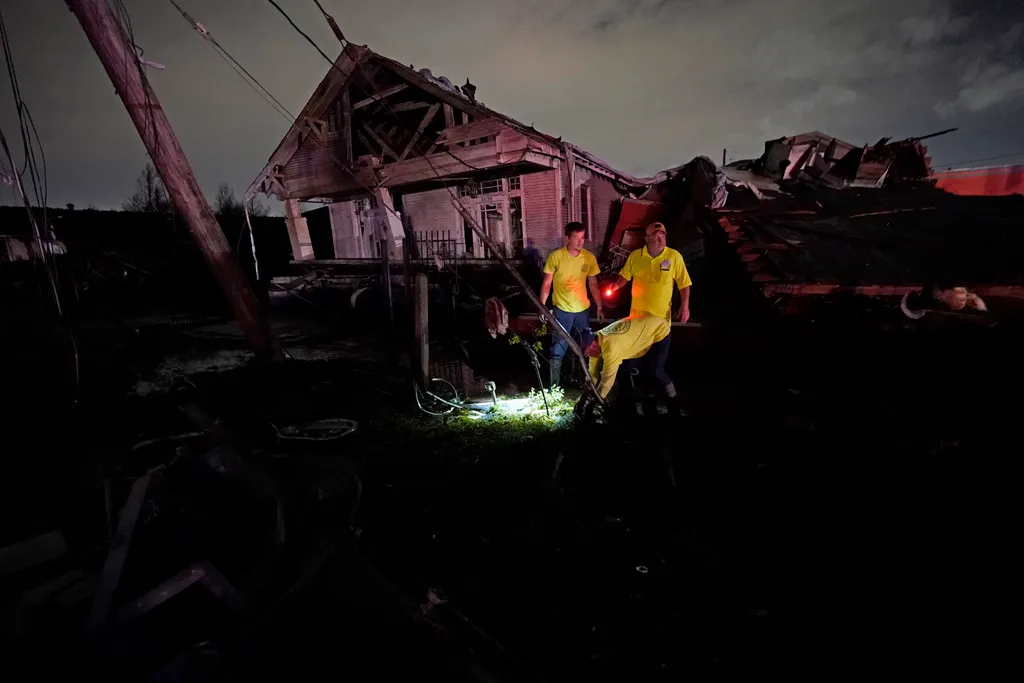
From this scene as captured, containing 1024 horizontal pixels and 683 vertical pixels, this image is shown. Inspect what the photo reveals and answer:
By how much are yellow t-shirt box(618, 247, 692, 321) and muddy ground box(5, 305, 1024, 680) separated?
1314 mm

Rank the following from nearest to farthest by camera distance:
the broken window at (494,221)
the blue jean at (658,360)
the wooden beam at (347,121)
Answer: the blue jean at (658,360) < the wooden beam at (347,121) < the broken window at (494,221)

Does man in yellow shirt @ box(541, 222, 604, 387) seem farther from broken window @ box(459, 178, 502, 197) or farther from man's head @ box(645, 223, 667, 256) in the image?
broken window @ box(459, 178, 502, 197)

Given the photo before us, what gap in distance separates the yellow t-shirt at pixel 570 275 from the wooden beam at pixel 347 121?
12.0m

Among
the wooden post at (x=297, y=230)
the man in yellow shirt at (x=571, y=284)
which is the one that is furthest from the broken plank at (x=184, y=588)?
the wooden post at (x=297, y=230)

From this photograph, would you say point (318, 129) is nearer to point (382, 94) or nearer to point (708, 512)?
point (382, 94)

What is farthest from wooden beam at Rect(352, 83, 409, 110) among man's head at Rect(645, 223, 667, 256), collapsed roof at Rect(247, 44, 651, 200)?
man's head at Rect(645, 223, 667, 256)

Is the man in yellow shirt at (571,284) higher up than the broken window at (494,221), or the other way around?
the broken window at (494,221)

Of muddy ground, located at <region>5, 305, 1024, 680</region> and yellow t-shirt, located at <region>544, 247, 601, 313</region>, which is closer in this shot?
muddy ground, located at <region>5, 305, 1024, 680</region>

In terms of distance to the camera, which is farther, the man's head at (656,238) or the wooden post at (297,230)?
→ the wooden post at (297,230)

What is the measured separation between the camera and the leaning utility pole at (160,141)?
4.50 m

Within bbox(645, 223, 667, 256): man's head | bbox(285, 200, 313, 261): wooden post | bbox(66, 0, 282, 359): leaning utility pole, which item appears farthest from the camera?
bbox(285, 200, 313, 261): wooden post

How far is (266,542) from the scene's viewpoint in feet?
8.09

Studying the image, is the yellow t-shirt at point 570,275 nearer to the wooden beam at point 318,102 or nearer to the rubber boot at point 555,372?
the rubber boot at point 555,372

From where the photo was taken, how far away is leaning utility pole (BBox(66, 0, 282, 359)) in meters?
4.50
